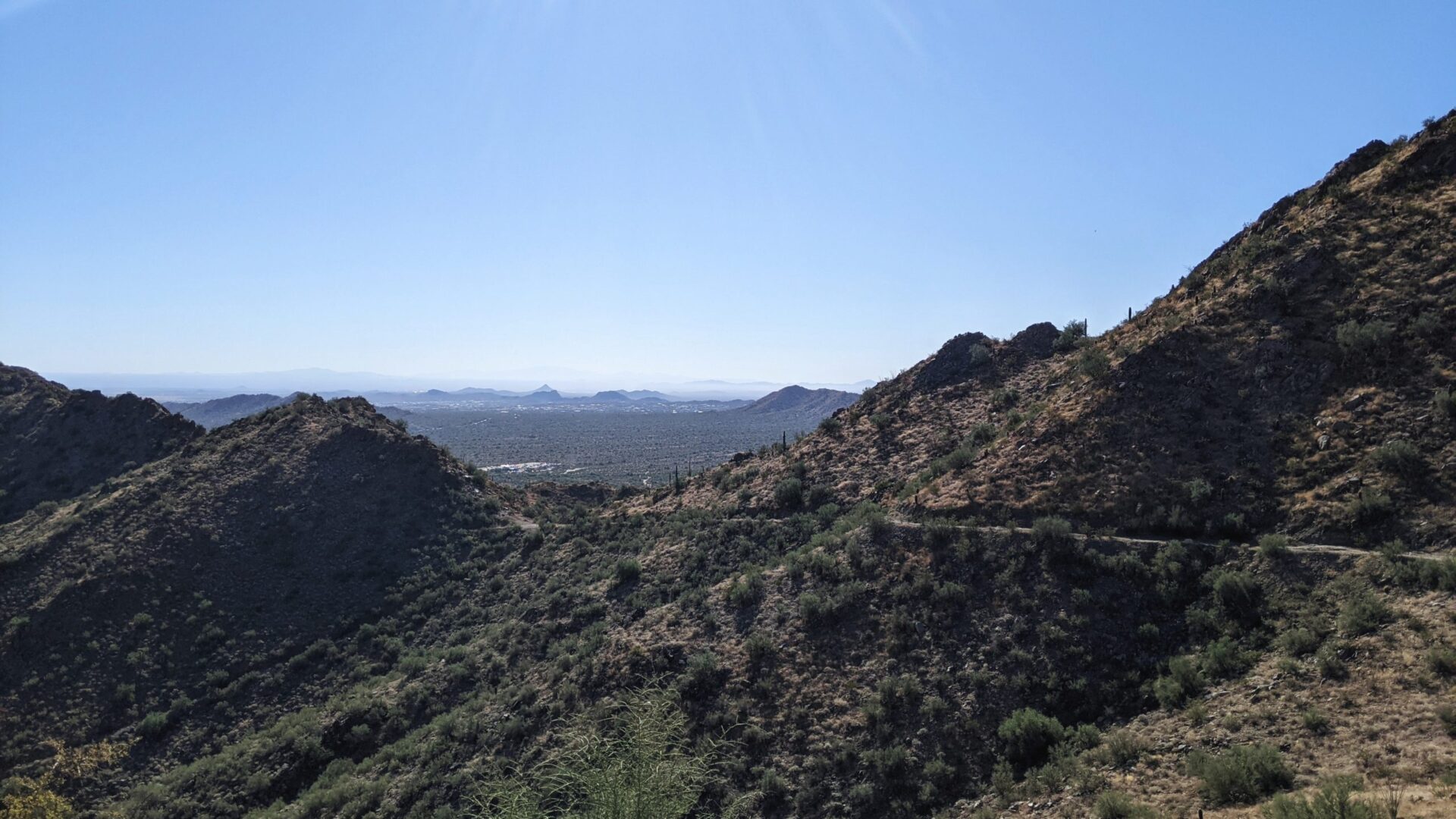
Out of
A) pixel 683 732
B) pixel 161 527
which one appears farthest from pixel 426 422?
pixel 683 732

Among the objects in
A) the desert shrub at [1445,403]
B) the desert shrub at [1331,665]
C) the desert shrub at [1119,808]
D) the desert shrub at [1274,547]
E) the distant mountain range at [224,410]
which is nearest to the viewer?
the desert shrub at [1119,808]

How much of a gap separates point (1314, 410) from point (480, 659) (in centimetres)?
2624

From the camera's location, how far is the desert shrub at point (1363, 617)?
11.3m

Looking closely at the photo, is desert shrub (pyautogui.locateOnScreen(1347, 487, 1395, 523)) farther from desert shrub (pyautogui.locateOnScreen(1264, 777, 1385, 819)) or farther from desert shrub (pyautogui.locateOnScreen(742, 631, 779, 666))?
desert shrub (pyautogui.locateOnScreen(742, 631, 779, 666))

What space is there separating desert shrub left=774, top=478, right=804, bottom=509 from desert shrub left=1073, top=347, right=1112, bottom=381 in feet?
37.9

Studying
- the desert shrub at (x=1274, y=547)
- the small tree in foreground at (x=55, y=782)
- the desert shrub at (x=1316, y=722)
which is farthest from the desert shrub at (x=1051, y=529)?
the small tree in foreground at (x=55, y=782)

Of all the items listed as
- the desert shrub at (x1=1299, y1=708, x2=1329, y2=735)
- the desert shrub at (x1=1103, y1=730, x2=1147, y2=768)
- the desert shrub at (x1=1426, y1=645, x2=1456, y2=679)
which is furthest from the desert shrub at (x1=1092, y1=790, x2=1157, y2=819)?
the desert shrub at (x1=1426, y1=645, x2=1456, y2=679)

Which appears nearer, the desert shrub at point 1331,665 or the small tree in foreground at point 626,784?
the small tree in foreground at point 626,784

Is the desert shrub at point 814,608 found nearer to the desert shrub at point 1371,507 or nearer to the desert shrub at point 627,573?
the desert shrub at point 627,573

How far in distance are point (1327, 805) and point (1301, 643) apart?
6.01 m

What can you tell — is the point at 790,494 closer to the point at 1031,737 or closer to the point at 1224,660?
the point at 1031,737

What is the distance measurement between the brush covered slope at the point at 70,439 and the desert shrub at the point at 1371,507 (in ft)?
168

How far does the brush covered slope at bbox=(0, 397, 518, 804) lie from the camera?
71.4 ft

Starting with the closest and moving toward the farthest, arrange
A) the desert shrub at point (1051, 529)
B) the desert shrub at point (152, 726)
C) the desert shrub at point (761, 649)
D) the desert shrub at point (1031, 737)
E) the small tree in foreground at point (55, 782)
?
the desert shrub at point (1031, 737) → the desert shrub at point (1051, 529) → the desert shrub at point (761, 649) → the small tree in foreground at point (55, 782) → the desert shrub at point (152, 726)
